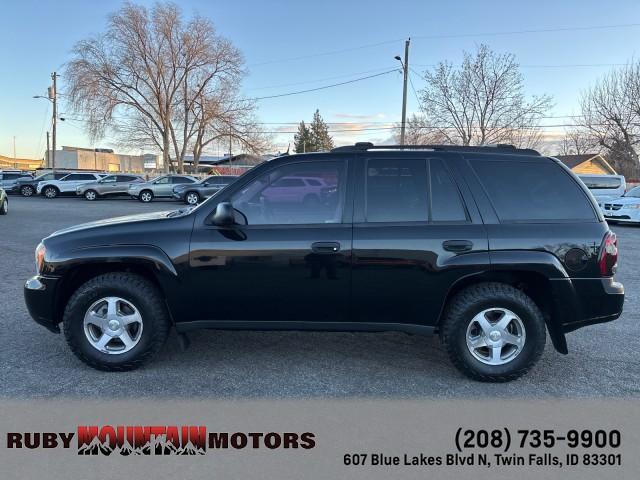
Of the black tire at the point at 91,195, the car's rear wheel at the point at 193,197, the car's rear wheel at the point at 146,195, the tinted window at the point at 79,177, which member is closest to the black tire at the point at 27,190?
the tinted window at the point at 79,177

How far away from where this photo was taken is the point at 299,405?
3.26 meters

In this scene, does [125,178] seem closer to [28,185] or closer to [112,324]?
[28,185]

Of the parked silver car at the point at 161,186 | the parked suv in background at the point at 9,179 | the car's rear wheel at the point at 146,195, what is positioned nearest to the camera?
the parked silver car at the point at 161,186

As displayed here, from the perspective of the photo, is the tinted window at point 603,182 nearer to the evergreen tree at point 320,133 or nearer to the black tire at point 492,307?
the black tire at point 492,307

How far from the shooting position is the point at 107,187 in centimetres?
2823

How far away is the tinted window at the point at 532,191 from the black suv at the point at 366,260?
0.03 ft

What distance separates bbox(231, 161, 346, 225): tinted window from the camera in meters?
3.73

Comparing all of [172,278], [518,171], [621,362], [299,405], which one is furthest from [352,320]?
[621,362]

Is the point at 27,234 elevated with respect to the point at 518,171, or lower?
lower

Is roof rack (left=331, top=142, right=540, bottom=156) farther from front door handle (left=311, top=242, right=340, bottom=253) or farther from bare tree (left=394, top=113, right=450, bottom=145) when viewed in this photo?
bare tree (left=394, top=113, right=450, bottom=145)

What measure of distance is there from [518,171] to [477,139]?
1307 inches

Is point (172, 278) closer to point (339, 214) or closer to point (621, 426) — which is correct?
point (339, 214)

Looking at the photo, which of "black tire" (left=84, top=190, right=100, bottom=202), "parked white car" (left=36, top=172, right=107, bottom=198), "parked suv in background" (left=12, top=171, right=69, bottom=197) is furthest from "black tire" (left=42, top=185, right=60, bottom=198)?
"black tire" (left=84, top=190, right=100, bottom=202)

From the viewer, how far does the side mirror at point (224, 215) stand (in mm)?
3507
